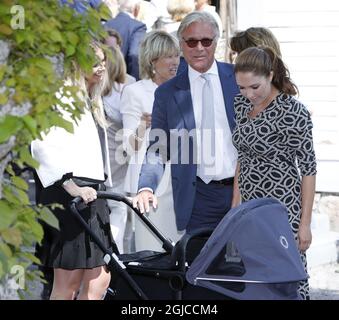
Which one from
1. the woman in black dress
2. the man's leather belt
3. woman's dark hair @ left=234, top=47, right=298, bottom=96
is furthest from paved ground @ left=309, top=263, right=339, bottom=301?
woman's dark hair @ left=234, top=47, right=298, bottom=96

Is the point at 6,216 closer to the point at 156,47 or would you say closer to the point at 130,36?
the point at 156,47

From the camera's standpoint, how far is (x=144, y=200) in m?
4.96

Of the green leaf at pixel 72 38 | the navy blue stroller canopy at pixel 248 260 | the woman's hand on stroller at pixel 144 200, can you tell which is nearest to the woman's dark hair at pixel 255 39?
the woman's hand on stroller at pixel 144 200

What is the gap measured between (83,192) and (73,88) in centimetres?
228

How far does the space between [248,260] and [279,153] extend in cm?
113

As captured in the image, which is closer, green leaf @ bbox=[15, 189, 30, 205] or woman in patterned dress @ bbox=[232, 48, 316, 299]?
green leaf @ bbox=[15, 189, 30, 205]

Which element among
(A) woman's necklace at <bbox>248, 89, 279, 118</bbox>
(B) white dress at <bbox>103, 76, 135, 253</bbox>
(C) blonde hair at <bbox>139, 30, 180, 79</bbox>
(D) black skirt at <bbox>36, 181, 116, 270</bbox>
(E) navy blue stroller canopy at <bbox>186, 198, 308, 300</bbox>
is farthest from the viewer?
(B) white dress at <bbox>103, 76, 135, 253</bbox>

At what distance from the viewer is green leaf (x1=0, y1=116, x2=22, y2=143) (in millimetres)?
2564

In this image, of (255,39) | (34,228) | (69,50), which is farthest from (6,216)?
(255,39)

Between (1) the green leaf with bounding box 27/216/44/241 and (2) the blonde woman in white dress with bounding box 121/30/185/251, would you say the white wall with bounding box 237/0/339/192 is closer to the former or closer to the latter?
(2) the blonde woman in white dress with bounding box 121/30/185/251
